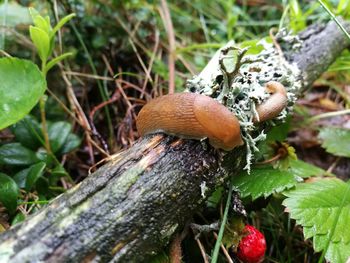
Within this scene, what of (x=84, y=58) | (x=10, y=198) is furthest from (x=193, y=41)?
(x=10, y=198)

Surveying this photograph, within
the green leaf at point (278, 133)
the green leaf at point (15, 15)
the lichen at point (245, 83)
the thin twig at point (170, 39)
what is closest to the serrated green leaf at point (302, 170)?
the green leaf at point (278, 133)

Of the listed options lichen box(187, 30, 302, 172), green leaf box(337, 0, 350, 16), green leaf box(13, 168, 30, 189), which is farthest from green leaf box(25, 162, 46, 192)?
green leaf box(337, 0, 350, 16)

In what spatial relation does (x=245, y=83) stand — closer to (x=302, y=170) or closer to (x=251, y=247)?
(x=302, y=170)

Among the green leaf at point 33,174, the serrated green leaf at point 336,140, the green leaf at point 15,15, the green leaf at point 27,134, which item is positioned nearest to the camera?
the green leaf at point 33,174

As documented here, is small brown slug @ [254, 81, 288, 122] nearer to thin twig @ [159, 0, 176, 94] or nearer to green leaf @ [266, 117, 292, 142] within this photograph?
A: green leaf @ [266, 117, 292, 142]

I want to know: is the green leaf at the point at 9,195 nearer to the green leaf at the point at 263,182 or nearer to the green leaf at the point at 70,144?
the green leaf at the point at 70,144

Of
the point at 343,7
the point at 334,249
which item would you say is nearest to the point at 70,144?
the point at 334,249
